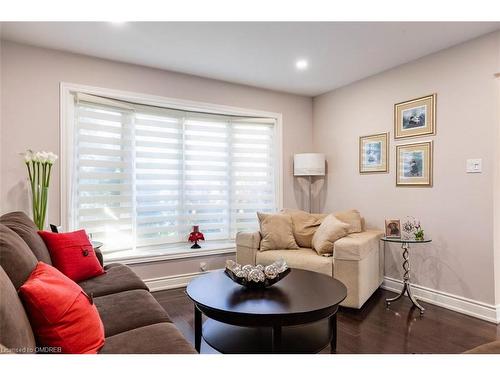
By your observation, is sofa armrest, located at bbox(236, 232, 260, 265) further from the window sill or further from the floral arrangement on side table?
the floral arrangement on side table

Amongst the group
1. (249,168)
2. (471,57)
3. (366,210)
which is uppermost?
(471,57)

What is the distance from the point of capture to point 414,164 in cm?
324

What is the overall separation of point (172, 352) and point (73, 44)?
2.86m

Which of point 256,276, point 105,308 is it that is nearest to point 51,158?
point 105,308

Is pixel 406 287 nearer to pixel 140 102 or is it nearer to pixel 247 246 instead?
pixel 247 246

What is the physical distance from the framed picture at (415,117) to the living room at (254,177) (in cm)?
2

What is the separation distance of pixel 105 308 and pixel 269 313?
924 millimetres

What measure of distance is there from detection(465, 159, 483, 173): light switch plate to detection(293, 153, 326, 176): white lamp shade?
1695 millimetres

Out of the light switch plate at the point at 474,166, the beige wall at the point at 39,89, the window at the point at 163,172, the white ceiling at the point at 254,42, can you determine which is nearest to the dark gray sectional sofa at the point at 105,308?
the beige wall at the point at 39,89

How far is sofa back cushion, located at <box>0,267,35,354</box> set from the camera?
906 mm

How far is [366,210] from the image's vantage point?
3.79 metres
